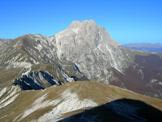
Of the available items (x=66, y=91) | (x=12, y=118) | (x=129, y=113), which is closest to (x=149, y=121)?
(x=129, y=113)

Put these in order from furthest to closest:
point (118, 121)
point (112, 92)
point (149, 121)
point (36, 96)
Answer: point (36, 96) < point (112, 92) < point (149, 121) < point (118, 121)

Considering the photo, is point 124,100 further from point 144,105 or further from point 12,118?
point 12,118

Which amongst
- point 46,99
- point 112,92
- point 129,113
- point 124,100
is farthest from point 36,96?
point 129,113

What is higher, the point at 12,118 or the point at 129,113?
the point at 129,113

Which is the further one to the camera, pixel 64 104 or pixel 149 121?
pixel 64 104

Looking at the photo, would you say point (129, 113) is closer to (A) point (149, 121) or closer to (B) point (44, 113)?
(A) point (149, 121)

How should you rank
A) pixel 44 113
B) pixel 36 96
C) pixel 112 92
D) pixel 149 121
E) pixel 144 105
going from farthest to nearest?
pixel 36 96 < pixel 112 92 < pixel 44 113 < pixel 144 105 < pixel 149 121

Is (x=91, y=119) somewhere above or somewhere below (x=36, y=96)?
above

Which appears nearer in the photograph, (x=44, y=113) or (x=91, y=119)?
(x=91, y=119)

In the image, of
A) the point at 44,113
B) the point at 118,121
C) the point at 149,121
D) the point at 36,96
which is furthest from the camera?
the point at 36,96
